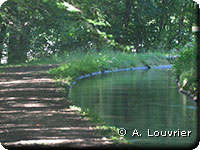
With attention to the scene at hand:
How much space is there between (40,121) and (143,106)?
4519mm

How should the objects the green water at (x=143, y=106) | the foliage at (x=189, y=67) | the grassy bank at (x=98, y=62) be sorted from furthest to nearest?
the grassy bank at (x=98, y=62) < the foliage at (x=189, y=67) < the green water at (x=143, y=106)

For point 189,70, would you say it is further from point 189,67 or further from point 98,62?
point 98,62

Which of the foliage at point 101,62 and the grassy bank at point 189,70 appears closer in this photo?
the grassy bank at point 189,70

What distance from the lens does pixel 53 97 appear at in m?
15.5

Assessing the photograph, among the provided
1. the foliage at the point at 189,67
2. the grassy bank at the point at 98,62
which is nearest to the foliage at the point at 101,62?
the grassy bank at the point at 98,62

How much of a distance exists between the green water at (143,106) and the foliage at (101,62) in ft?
4.59

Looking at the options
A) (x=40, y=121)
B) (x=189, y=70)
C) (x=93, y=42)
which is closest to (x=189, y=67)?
(x=189, y=70)

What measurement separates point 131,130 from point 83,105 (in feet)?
14.6

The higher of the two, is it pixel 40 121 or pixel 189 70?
pixel 189 70

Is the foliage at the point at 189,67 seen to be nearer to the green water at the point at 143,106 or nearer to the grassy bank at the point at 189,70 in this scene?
the grassy bank at the point at 189,70

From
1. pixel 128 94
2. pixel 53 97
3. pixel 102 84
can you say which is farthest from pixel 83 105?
pixel 102 84

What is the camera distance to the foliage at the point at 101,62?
24172 mm

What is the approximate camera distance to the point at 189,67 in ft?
66.2

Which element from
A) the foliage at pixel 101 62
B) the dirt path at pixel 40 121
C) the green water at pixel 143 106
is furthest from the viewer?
the foliage at pixel 101 62
